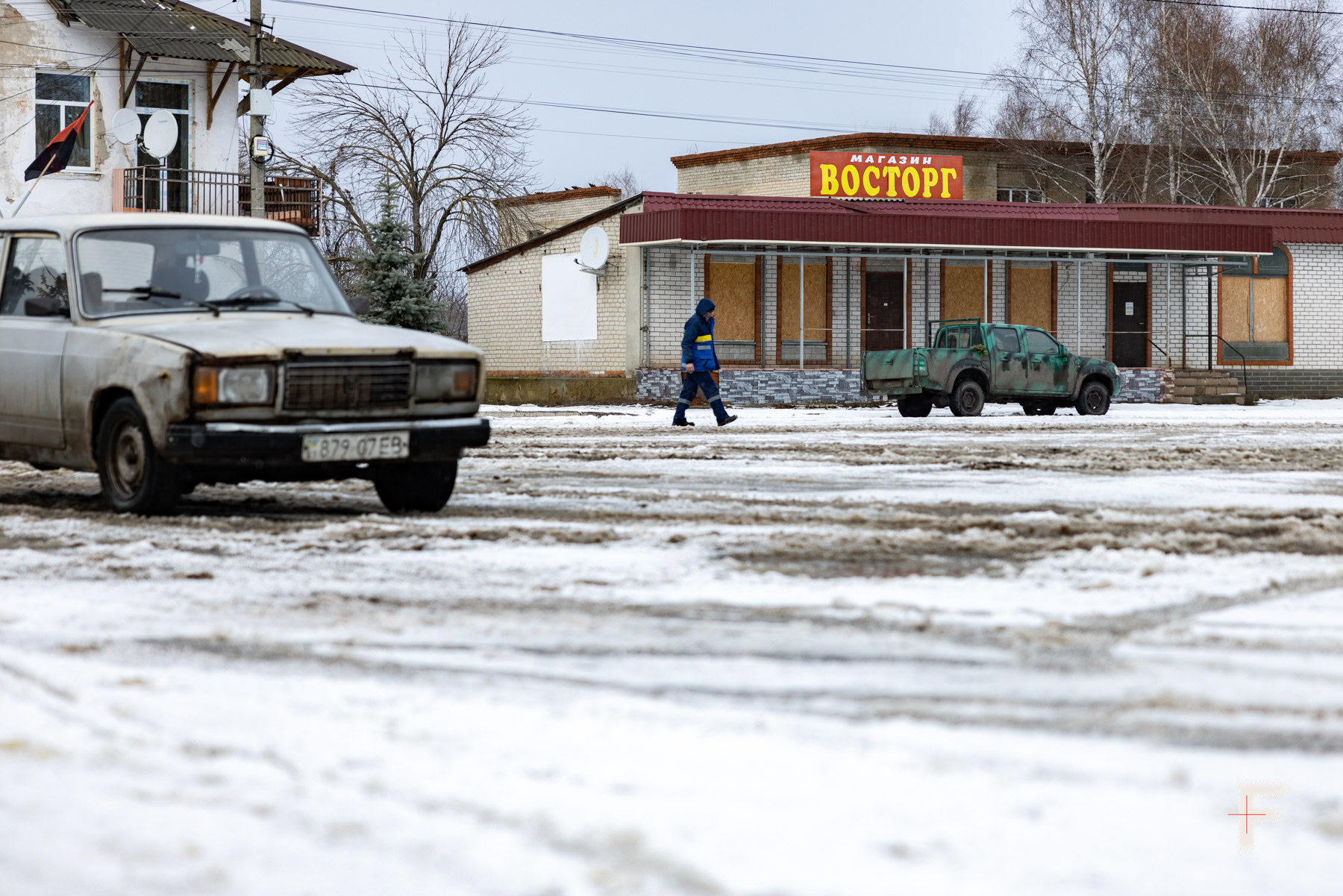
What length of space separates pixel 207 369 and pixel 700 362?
11.7m

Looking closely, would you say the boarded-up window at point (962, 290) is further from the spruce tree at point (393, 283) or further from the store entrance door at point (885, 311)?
the spruce tree at point (393, 283)

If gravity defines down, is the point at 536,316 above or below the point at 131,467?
above

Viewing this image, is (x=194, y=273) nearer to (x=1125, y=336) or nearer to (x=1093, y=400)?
(x=1093, y=400)

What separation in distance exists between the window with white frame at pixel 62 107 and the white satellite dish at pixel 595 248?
9.79 m

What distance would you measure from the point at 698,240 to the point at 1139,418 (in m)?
10.4

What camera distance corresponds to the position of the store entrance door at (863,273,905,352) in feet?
111

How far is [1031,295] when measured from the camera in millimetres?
34875

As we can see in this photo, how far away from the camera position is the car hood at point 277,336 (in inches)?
300

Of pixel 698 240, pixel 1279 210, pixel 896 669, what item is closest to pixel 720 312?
pixel 698 240

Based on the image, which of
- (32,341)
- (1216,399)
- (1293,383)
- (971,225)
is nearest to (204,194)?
(971,225)

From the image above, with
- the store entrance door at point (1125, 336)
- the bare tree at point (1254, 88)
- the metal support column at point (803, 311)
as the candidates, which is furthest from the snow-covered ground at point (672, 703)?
the bare tree at point (1254, 88)

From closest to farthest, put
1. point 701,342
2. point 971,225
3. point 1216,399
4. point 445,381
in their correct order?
point 445,381 < point 701,342 < point 971,225 < point 1216,399

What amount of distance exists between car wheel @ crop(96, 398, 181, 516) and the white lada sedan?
1 centimetres

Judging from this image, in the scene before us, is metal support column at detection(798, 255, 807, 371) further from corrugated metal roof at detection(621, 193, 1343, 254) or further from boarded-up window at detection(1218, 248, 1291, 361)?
boarded-up window at detection(1218, 248, 1291, 361)
